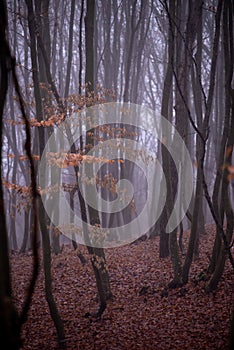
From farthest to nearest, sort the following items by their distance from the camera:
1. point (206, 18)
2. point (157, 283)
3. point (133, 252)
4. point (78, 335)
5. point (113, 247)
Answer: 1. point (206, 18)
2. point (113, 247)
3. point (133, 252)
4. point (157, 283)
5. point (78, 335)

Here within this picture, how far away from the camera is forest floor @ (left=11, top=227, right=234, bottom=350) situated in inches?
252

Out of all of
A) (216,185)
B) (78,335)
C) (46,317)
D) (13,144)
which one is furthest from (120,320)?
(13,144)

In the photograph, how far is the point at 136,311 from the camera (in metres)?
7.86

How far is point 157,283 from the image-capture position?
9.25 m

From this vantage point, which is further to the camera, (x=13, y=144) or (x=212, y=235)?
(x=13, y=144)

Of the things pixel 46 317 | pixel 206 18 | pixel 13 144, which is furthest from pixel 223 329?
pixel 206 18

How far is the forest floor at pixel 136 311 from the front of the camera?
6395 millimetres

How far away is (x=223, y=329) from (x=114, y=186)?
3431 millimetres

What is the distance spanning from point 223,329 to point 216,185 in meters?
3.04

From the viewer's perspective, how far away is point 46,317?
8.09 metres

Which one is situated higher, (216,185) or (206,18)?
(206,18)

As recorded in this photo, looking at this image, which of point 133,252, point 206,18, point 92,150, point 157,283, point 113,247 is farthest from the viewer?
point 206,18

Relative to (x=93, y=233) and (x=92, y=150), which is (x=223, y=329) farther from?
(x=92, y=150)

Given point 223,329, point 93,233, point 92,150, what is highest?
point 92,150
